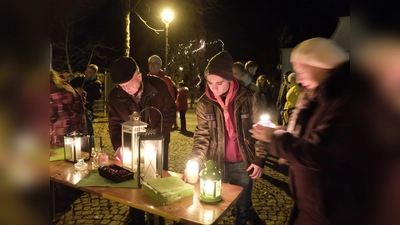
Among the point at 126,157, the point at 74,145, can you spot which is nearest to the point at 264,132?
the point at 126,157

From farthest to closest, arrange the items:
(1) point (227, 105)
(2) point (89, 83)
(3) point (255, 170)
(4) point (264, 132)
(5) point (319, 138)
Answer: (2) point (89, 83), (1) point (227, 105), (3) point (255, 170), (4) point (264, 132), (5) point (319, 138)

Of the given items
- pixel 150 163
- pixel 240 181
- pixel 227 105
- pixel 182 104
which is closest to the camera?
pixel 150 163

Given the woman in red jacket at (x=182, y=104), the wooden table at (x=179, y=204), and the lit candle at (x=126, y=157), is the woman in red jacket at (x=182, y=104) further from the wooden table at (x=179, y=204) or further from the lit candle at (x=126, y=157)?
the wooden table at (x=179, y=204)

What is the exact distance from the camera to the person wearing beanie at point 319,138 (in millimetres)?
1664

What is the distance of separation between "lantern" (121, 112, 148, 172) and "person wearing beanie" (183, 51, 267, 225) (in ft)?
1.79

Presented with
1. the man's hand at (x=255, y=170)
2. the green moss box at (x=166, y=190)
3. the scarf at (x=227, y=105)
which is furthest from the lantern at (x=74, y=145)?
the man's hand at (x=255, y=170)

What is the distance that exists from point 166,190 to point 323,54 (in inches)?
52.7

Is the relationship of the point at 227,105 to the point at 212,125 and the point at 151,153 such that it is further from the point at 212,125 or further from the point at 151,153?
the point at 151,153

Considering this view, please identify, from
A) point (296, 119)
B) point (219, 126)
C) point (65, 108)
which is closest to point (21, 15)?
point (296, 119)

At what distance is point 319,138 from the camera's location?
1.72 meters

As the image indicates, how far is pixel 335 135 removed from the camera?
5.45 feet

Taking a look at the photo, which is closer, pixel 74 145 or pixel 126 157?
pixel 126 157

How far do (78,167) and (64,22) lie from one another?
67.9 ft

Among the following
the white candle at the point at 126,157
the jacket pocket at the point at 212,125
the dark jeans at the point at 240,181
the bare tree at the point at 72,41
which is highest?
the bare tree at the point at 72,41
